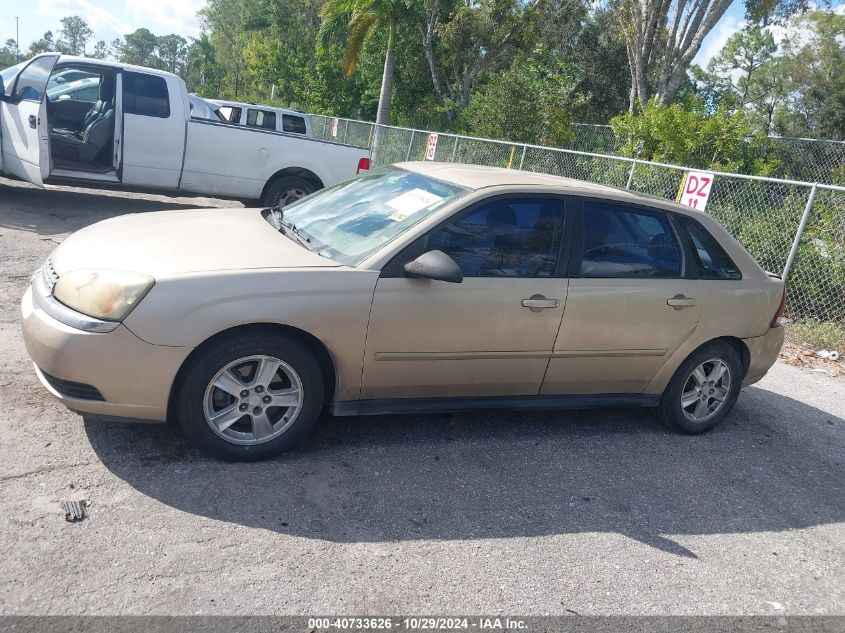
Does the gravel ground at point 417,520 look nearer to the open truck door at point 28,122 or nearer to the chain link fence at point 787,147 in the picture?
the open truck door at point 28,122

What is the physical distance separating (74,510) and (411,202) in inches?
96.4

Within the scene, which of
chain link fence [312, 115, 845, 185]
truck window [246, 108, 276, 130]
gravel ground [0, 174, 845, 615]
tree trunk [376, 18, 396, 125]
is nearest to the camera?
gravel ground [0, 174, 845, 615]

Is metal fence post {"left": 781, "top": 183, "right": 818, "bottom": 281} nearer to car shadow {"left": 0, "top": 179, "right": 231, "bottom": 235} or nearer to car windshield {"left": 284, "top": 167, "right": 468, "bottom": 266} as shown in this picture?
car windshield {"left": 284, "top": 167, "right": 468, "bottom": 266}

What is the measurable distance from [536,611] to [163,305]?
218 cm

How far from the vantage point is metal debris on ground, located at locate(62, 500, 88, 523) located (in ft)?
10.5

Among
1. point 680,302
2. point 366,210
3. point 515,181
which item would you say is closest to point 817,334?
point 680,302

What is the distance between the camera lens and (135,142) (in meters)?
9.92

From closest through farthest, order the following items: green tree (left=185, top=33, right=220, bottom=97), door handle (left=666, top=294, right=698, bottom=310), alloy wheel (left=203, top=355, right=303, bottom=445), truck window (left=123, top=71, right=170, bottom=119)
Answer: alloy wheel (left=203, top=355, right=303, bottom=445)
door handle (left=666, top=294, right=698, bottom=310)
truck window (left=123, top=71, right=170, bottom=119)
green tree (left=185, top=33, right=220, bottom=97)

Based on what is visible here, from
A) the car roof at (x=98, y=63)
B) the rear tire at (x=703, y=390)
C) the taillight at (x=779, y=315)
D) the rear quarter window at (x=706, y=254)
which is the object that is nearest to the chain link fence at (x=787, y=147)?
the car roof at (x=98, y=63)

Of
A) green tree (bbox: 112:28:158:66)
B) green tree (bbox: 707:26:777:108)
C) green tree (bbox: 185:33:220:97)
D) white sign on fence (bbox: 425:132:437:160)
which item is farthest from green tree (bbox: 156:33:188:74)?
white sign on fence (bbox: 425:132:437:160)

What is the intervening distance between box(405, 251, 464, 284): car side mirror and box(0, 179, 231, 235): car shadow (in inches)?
252

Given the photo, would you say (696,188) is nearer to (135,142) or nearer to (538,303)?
(538,303)

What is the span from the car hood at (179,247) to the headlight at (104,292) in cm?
8

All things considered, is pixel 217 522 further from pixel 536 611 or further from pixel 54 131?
pixel 54 131
